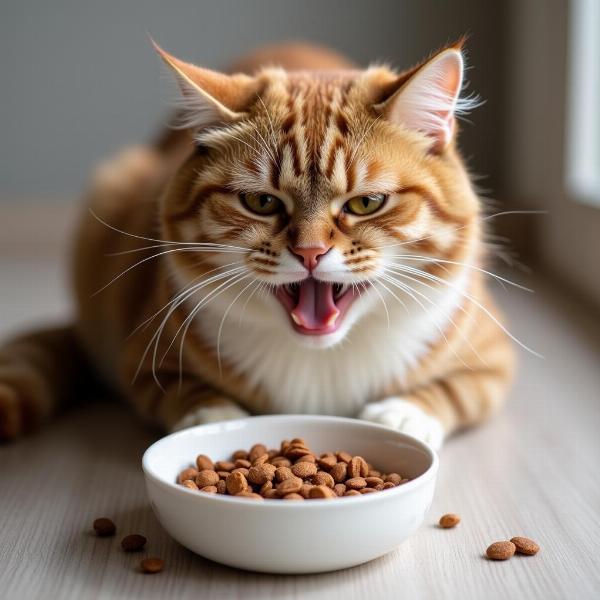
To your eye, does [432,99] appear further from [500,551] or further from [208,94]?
[500,551]

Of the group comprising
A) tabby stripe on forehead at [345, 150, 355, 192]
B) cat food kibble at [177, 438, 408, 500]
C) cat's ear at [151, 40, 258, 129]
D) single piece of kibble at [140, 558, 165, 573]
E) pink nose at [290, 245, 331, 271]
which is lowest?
single piece of kibble at [140, 558, 165, 573]

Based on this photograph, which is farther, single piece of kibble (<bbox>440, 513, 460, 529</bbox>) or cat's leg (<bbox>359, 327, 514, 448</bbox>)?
cat's leg (<bbox>359, 327, 514, 448</bbox>)

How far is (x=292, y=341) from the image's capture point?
1570 millimetres

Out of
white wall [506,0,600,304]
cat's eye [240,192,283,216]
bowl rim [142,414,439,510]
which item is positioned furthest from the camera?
white wall [506,0,600,304]

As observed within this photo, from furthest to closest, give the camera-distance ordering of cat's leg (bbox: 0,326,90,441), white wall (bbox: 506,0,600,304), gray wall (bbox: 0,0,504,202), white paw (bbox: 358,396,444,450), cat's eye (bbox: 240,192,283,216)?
gray wall (bbox: 0,0,504,202) < white wall (bbox: 506,0,600,304) < cat's leg (bbox: 0,326,90,441) < white paw (bbox: 358,396,444,450) < cat's eye (bbox: 240,192,283,216)

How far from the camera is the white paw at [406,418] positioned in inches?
59.9

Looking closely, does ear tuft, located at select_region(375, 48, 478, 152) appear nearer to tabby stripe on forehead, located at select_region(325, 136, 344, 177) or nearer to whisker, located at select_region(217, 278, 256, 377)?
tabby stripe on forehead, located at select_region(325, 136, 344, 177)

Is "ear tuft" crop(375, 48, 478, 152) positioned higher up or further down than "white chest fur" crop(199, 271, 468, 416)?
higher up

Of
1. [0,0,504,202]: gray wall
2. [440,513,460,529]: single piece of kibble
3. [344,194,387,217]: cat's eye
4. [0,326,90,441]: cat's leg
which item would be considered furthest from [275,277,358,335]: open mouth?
[0,0,504,202]: gray wall

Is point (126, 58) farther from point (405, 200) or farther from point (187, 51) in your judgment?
point (405, 200)

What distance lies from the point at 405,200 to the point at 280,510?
0.57 m

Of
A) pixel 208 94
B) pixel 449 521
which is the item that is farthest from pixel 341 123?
pixel 449 521

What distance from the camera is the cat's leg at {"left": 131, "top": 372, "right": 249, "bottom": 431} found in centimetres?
157

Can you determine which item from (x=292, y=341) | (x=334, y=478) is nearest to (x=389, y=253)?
(x=292, y=341)
